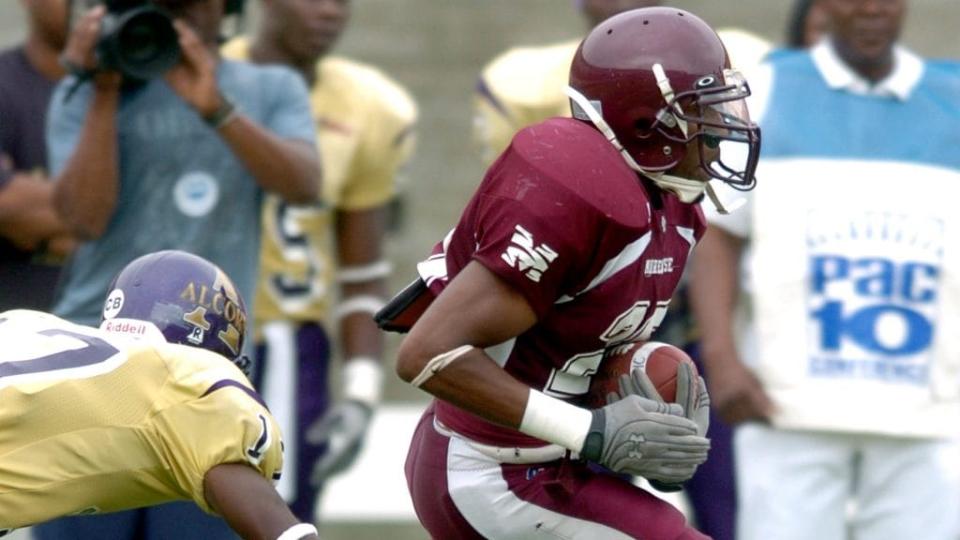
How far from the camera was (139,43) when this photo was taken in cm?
546

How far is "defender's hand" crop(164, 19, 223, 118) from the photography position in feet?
18.1

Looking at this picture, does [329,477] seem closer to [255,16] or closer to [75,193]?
[75,193]

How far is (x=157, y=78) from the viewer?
564 centimetres

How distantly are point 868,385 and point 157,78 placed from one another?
1.90m

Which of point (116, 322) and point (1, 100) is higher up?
point (116, 322)

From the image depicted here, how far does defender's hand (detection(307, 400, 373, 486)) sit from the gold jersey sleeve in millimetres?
846

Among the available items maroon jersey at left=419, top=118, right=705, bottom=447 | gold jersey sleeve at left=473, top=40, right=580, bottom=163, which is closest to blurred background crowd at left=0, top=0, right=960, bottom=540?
gold jersey sleeve at left=473, top=40, right=580, bottom=163

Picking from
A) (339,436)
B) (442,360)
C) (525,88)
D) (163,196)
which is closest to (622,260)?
(442,360)

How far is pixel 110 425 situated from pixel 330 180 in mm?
2847

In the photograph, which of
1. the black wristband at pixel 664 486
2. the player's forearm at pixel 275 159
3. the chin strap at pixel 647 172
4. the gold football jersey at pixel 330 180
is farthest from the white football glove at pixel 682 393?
the gold football jersey at pixel 330 180

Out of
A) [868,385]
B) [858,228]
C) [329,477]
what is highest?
[858,228]

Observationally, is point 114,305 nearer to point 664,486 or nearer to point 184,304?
point 184,304

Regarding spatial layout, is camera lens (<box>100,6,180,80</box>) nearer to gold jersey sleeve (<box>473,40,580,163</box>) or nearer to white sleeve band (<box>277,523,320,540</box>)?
gold jersey sleeve (<box>473,40,580,163</box>)

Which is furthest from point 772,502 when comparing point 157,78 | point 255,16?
point 255,16
